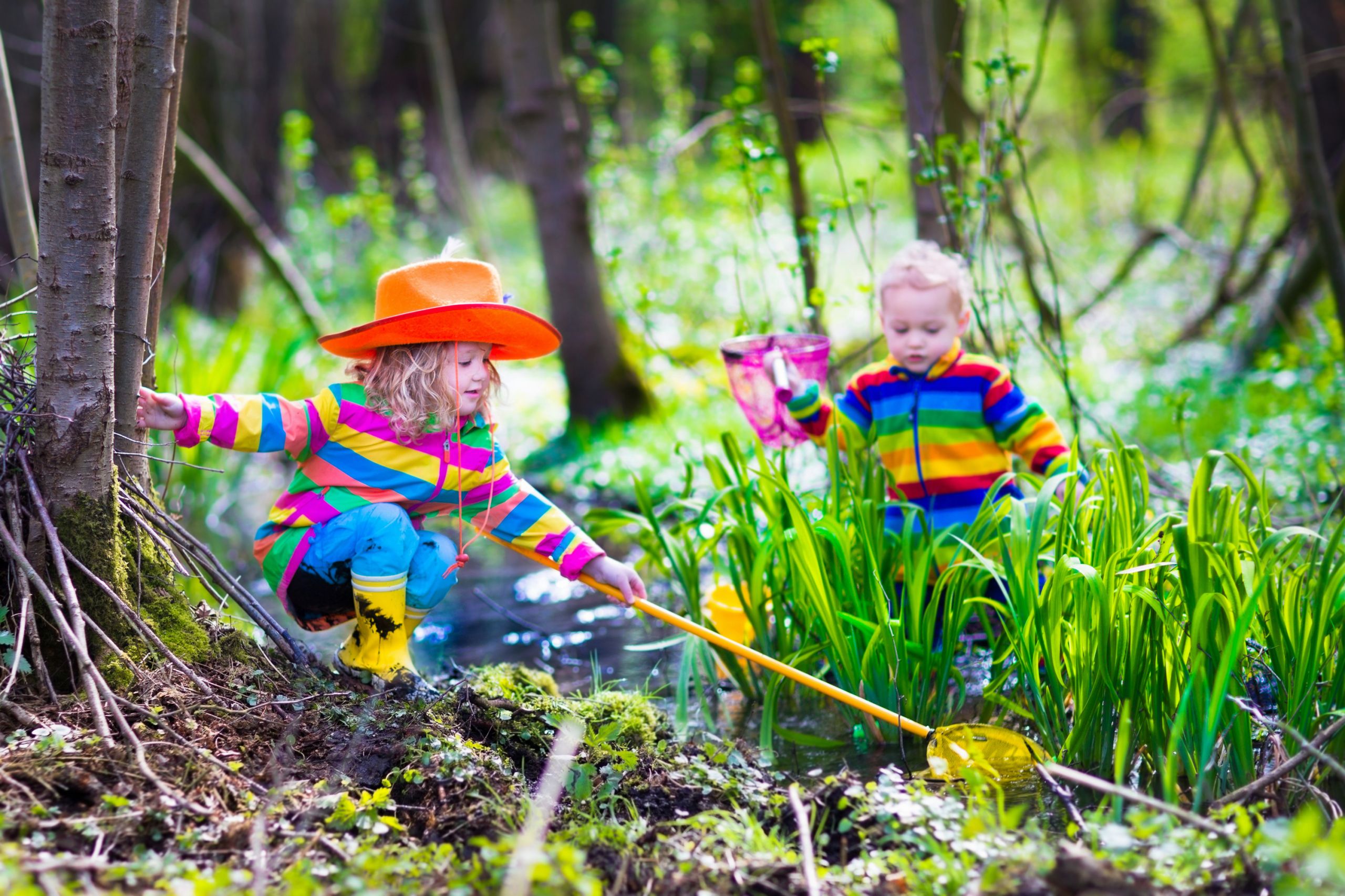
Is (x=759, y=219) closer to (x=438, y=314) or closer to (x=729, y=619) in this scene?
(x=729, y=619)

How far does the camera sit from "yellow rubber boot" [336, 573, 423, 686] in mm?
2236

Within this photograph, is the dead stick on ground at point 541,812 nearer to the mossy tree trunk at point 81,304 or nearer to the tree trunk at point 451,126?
the mossy tree trunk at point 81,304

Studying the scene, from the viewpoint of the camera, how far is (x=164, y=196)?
2355 mm

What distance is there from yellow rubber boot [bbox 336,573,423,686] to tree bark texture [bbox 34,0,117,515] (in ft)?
1.79

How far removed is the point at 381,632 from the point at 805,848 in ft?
3.59

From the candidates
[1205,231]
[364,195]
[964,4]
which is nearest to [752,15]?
[964,4]

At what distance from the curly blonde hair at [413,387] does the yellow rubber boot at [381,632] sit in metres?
0.30

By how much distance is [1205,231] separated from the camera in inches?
304

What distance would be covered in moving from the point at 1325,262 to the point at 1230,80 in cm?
193

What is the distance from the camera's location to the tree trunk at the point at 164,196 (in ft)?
7.28

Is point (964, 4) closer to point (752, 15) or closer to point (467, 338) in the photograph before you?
point (752, 15)

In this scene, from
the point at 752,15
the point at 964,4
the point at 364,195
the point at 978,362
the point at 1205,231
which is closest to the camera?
the point at 978,362

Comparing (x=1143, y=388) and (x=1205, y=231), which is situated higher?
(x=1205, y=231)

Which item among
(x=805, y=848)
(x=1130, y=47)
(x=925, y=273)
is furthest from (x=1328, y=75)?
(x=1130, y=47)
